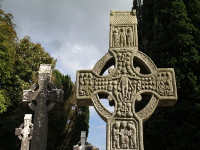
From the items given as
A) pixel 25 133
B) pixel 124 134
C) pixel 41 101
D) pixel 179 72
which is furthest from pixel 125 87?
pixel 25 133

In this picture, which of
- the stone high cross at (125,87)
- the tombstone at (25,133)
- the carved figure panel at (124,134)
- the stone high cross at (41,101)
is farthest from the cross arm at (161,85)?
the tombstone at (25,133)

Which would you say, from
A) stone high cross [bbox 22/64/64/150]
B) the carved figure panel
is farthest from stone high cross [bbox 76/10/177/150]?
stone high cross [bbox 22/64/64/150]

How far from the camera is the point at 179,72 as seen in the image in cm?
899

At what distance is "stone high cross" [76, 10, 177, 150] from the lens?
390 cm

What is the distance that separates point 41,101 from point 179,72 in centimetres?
618

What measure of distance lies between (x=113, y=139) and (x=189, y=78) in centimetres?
609

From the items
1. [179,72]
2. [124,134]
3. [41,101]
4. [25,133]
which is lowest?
[25,133]

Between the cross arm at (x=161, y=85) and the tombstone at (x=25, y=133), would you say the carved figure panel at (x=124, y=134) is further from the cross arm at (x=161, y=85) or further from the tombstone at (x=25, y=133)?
the tombstone at (x=25, y=133)

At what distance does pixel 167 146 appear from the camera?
333 inches

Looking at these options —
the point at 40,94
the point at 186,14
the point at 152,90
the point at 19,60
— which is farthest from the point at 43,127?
the point at 19,60

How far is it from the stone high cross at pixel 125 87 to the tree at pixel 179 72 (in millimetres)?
4460

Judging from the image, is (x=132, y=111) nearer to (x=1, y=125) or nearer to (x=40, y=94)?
(x=40, y=94)

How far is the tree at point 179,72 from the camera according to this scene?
803 cm

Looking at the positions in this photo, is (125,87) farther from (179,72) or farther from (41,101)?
(179,72)
